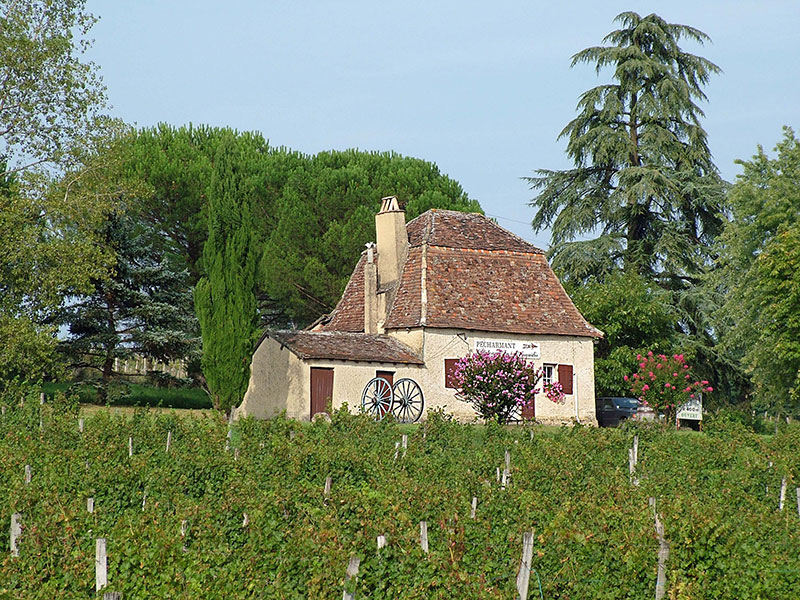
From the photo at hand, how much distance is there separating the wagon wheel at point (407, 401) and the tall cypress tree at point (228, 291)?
180 inches

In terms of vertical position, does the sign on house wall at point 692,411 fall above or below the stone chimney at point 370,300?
below

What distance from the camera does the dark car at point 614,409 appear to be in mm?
35719

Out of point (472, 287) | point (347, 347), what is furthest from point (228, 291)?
point (472, 287)

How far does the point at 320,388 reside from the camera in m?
30.5

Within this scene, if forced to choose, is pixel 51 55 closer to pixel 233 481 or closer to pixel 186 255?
pixel 186 255

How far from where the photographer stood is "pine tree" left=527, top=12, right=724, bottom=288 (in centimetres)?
3894

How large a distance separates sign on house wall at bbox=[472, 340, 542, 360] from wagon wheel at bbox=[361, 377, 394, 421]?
3.28m

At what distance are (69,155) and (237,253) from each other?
17.7 feet

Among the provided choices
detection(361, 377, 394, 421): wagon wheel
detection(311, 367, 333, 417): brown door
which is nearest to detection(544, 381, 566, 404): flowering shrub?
detection(361, 377, 394, 421): wagon wheel

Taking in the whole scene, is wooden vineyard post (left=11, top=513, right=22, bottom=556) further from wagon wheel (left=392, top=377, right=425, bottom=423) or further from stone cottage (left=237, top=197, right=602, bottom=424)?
wagon wheel (left=392, top=377, right=425, bottom=423)

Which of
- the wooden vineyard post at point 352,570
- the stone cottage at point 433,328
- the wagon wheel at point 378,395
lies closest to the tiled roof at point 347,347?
the stone cottage at point 433,328

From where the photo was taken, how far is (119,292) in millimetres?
35812

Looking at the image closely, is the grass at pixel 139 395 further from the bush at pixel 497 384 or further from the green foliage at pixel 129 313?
the bush at pixel 497 384

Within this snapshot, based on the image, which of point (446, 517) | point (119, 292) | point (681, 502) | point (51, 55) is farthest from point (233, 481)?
point (119, 292)
